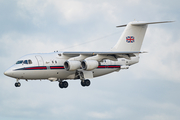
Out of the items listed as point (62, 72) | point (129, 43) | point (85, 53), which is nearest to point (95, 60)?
point (85, 53)

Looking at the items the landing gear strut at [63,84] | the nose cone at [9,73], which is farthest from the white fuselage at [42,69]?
the landing gear strut at [63,84]

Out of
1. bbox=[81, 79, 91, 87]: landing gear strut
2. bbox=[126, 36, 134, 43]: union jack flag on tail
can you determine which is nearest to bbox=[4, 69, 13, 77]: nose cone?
bbox=[81, 79, 91, 87]: landing gear strut

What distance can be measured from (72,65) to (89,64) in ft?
3.76

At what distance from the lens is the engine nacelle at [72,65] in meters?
24.8

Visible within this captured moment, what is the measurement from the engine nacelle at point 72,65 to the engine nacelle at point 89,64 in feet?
1.11

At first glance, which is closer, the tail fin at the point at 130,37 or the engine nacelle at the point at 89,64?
the engine nacelle at the point at 89,64

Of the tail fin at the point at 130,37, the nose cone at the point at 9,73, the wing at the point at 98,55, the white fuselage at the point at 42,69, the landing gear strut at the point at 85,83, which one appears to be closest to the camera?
the nose cone at the point at 9,73

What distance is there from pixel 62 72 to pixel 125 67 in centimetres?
504

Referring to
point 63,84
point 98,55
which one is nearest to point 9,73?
point 63,84

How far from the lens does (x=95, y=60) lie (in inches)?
1007

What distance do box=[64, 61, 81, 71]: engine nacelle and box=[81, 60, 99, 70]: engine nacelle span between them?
13.3 inches

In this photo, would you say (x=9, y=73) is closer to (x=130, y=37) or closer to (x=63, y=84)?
(x=63, y=84)

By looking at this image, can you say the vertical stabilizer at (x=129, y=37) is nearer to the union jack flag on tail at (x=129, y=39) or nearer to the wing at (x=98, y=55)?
the union jack flag on tail at (x=129, y=39)

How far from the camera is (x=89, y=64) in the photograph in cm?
2502
